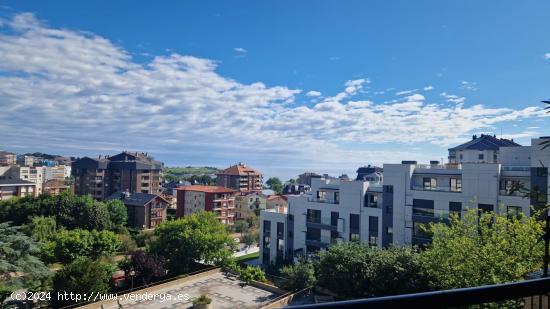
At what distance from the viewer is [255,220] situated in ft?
165

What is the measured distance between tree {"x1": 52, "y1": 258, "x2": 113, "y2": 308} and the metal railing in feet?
63.7

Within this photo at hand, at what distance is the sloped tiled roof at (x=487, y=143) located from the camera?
3919 cm

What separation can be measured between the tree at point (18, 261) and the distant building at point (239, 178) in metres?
57.9

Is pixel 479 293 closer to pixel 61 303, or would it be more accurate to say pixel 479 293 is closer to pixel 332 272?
pixel 332 272

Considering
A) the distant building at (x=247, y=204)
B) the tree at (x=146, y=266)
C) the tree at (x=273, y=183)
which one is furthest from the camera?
the tree at (x=273, y=183)

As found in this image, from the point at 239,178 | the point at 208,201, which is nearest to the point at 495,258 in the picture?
the point at 208,201

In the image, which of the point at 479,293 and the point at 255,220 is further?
the point at 255,220

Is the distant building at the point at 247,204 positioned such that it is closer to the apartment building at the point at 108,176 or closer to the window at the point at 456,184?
the apartment building at the point at 108,176

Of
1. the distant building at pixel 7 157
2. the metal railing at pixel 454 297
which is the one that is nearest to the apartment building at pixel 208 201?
the metal railing at pixel 454 297

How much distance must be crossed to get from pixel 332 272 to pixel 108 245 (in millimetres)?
18395

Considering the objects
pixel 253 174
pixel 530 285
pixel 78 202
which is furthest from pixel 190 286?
pixel 253 174

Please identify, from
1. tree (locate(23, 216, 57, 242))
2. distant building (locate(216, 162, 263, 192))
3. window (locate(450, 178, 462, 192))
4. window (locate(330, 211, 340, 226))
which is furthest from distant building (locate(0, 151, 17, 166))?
window (locate(450, 178, 462, 192))

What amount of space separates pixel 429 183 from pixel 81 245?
24196 mm

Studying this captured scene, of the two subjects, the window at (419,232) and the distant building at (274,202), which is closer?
the window at (419,232)
